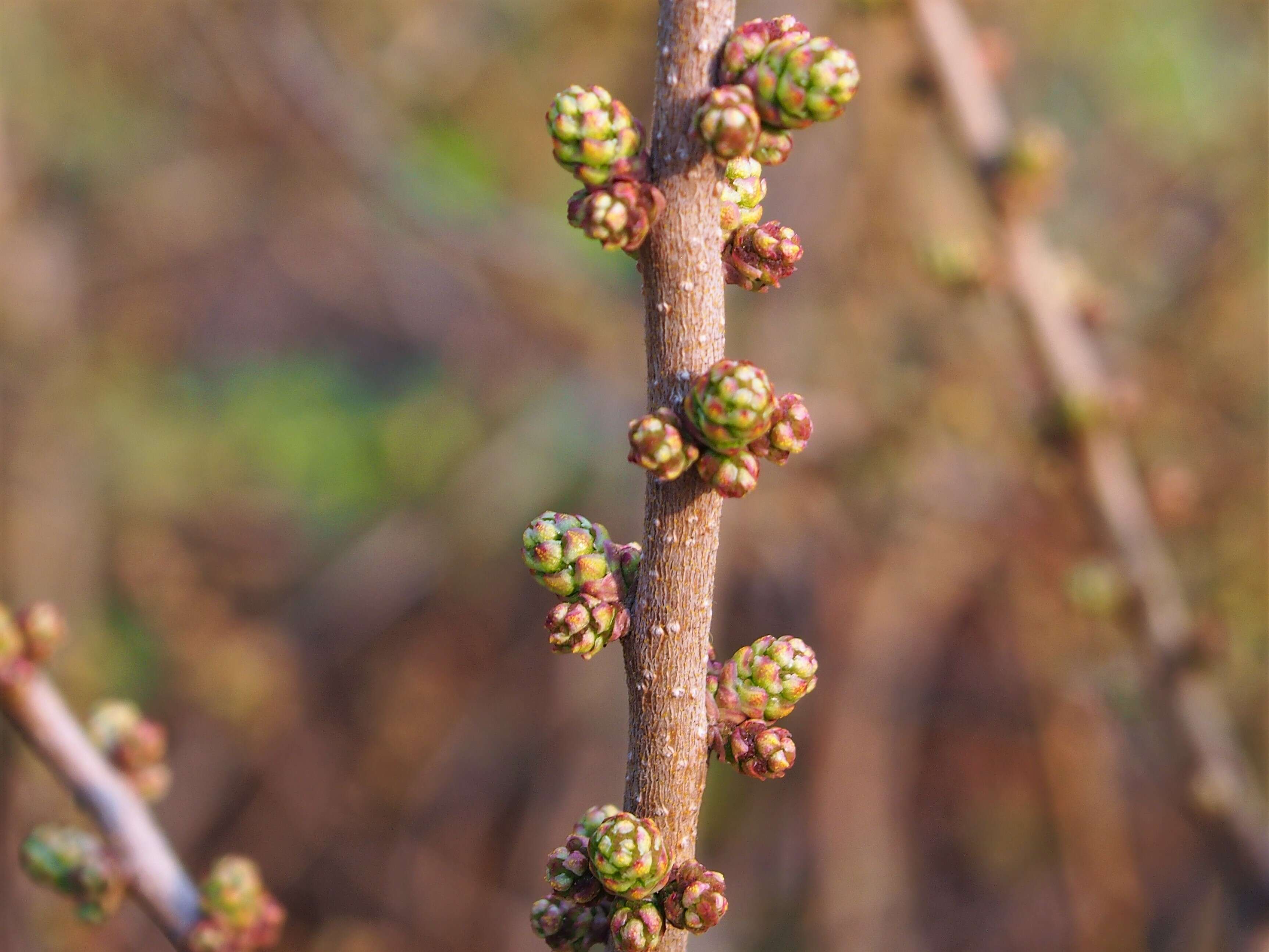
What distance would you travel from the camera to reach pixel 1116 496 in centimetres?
298

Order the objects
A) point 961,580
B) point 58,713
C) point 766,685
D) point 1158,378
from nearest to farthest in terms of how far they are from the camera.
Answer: point 766,685 < point 58,713 < point 1158,378 < point 961,580

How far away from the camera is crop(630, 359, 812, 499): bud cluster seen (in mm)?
974

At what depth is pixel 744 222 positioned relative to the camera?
1172mm

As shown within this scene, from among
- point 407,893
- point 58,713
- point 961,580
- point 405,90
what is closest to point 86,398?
point 405,90

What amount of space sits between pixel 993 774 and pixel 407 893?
9.69 ft

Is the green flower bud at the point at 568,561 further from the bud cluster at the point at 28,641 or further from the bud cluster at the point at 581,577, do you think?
the bud cluster at the point at 28,641

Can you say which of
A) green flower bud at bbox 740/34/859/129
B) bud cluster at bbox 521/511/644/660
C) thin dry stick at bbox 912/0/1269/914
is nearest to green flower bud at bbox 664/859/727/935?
bud cluster at bbox 521/511/644/660

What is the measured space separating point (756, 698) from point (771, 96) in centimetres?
63

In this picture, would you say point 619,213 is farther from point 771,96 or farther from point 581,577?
point 581,577

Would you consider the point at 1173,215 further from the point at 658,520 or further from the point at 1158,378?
the point at 658,520

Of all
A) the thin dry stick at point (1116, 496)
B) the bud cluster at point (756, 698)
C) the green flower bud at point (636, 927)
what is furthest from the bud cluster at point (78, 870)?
the thin dry stick at point (1116, 496)

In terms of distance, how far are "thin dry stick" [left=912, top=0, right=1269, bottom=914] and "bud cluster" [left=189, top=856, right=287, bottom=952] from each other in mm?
2215

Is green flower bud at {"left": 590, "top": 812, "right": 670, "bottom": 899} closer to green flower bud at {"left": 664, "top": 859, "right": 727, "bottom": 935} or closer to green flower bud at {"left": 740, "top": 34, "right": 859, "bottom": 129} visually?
green flower bud at {"left": 664, "top": 859, "right": 727, "bottom": 935}

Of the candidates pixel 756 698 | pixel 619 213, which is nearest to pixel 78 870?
pixel 756 698
